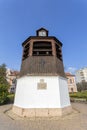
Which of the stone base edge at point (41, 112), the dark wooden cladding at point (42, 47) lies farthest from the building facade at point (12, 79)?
the stone base edge at point (41, 112)

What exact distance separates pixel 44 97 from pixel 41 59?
13.8 ft

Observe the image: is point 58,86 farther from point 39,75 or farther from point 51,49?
point 51,49

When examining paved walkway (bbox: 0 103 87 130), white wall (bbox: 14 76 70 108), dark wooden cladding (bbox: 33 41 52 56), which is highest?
dark wooden cladding (bbox: 33 41 52 56)

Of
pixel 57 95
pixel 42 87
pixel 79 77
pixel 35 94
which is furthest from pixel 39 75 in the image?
pixel 79 77

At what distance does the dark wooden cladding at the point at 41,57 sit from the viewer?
426 inches

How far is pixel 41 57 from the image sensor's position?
11758mm

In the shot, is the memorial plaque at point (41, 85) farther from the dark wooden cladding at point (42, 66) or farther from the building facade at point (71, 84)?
the building facade at point (71, 84)

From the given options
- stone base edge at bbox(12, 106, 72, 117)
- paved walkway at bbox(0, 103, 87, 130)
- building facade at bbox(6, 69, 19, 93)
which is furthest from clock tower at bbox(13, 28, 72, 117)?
building facade at bbox(6, 69, 19, 93)

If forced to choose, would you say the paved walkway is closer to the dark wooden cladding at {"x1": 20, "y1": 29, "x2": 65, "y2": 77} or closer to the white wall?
the white wall

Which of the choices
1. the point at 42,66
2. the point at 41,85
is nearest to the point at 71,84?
the point at 42,66

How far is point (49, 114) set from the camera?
9.13m

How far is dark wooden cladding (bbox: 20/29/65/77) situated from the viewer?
35.5 feet

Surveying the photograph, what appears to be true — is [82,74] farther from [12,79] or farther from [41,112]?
[41,112]

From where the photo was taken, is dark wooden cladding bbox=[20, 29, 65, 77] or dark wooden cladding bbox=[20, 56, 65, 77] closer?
dark wooden cladding bbox=[20, 56, 65, 77]
